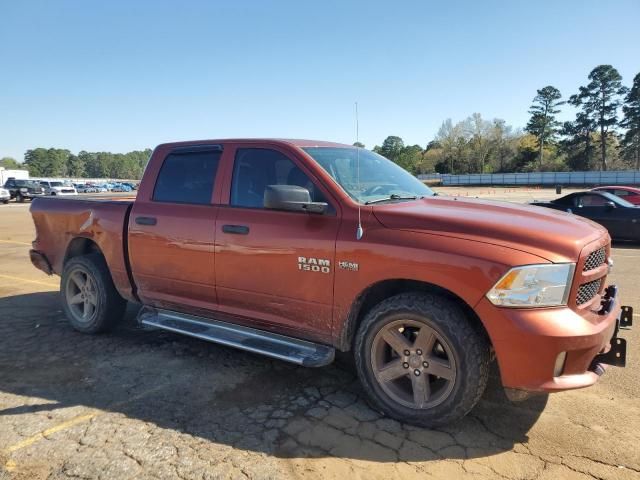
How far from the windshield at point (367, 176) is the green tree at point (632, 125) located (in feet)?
277

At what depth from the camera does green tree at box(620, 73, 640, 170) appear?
73625 mm

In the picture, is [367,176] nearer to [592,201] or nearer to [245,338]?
[245,338]

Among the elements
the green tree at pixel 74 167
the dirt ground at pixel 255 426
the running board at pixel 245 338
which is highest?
the green tree at pixel 74 167

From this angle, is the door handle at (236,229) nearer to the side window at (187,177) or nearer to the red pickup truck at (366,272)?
the red pickup truck at (366,272)

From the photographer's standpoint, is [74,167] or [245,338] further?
[74,167]

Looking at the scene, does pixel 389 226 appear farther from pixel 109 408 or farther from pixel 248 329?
pixel 109 408

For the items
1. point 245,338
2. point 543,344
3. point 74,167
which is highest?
point 74,167

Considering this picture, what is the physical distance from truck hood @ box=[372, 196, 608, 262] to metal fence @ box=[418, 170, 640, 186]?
6248cm

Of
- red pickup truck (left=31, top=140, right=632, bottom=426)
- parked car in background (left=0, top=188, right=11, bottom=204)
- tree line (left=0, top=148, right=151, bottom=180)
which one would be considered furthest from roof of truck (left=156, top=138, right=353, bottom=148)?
tree line (left=0, top=148, right=151, bottom=180)

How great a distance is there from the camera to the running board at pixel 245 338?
11.5 feet

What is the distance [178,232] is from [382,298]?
1.90m

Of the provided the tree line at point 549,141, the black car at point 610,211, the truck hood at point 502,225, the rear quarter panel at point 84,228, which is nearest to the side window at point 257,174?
the truck hood at point 502,225

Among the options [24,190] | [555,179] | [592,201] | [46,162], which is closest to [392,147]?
[555,179]

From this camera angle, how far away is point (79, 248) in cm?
541
